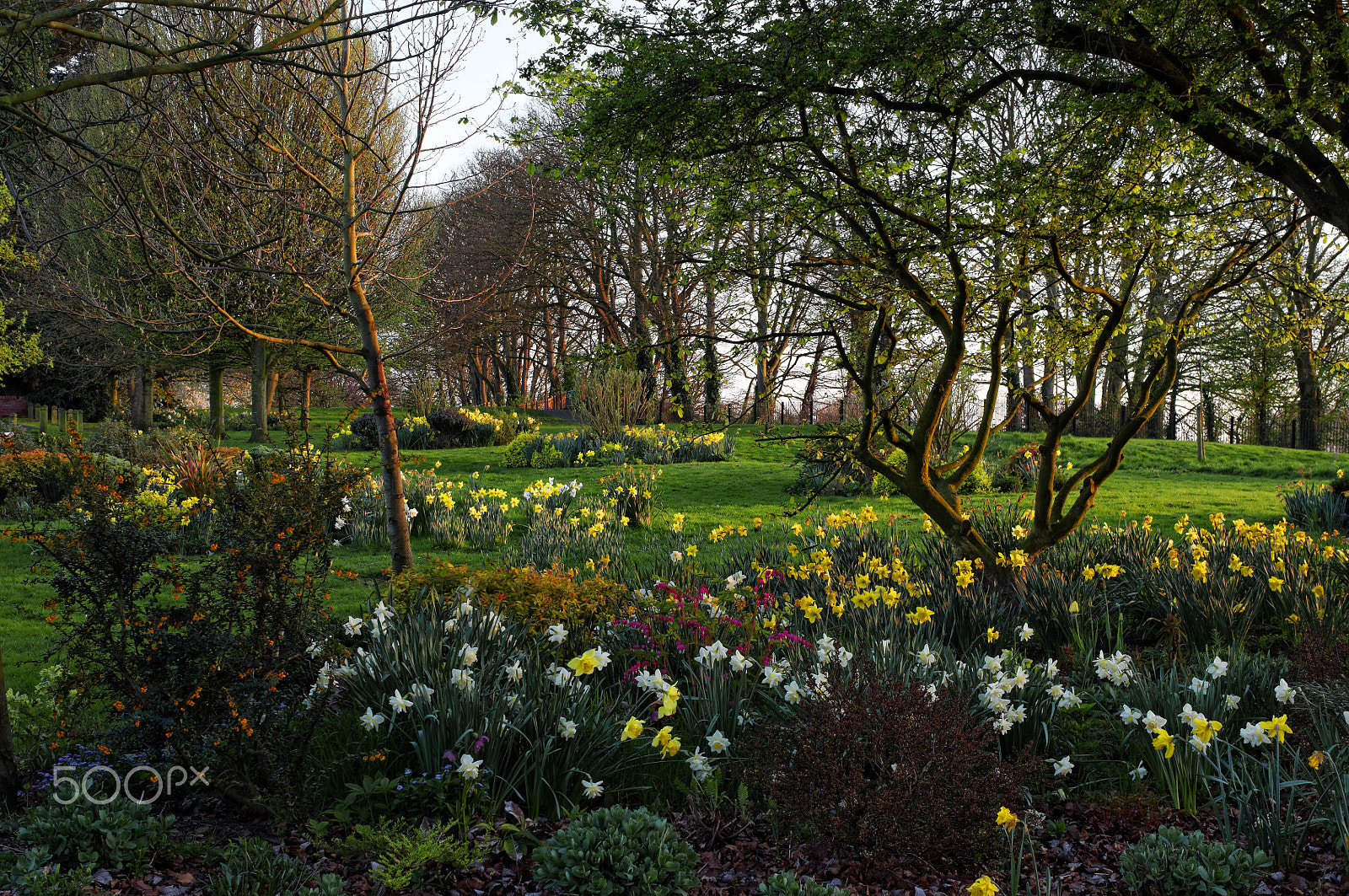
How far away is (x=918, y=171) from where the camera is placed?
193 inches

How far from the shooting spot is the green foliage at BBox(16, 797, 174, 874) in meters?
2.53

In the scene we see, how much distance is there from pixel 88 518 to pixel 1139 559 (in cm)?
600

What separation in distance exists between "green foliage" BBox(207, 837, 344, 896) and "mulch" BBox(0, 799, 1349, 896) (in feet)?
0.38

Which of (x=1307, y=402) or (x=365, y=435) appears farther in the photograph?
(x=1307, y=402)

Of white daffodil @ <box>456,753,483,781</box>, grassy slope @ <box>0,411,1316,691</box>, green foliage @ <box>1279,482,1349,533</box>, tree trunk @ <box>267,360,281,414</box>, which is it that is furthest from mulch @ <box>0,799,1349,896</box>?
tree trunk @ <box>267,360,281,414</box>

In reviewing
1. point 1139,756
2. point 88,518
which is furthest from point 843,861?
point 88,518

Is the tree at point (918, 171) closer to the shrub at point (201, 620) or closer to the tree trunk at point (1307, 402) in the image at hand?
the shrub at point (201, 620)

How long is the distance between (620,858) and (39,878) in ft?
5.20

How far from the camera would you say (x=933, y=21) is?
14.2 feet

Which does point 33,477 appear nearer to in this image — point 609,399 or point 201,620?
point 609,399

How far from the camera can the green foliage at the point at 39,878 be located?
7.37 feet

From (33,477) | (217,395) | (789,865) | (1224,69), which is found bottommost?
(789,865)

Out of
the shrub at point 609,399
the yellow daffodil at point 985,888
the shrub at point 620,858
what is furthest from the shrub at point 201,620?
the shrub at point 609,399

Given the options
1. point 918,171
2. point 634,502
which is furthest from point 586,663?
point 634,502
